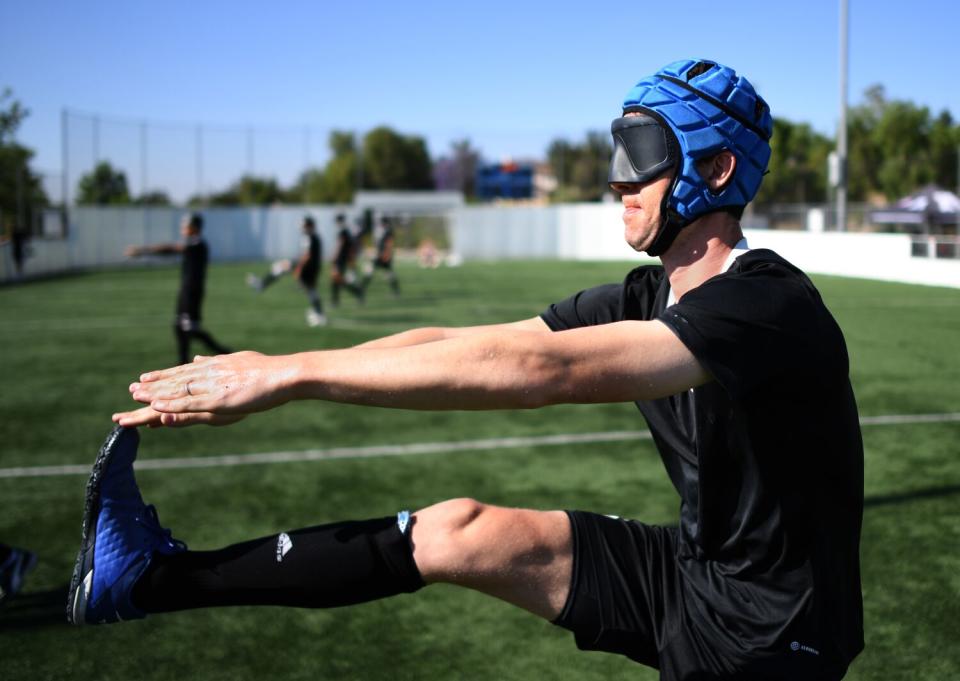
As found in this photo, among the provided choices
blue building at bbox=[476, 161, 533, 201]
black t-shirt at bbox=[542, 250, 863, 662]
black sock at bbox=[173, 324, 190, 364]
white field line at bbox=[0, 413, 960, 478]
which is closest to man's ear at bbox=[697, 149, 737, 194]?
black t-shirt at bbox=[542, 250, 863, 662]

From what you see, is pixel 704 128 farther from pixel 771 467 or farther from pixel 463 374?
pixel 463 374

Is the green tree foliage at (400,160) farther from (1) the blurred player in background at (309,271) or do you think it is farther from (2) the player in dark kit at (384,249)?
(1) the blurred player in background at (309,271)

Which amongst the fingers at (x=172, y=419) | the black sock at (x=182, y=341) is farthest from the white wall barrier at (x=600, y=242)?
the fingers at (x=172, y=419)

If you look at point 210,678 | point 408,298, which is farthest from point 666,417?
point 408,298

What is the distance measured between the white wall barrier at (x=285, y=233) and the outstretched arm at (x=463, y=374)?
3180 centimetres

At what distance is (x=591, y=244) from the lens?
148ft

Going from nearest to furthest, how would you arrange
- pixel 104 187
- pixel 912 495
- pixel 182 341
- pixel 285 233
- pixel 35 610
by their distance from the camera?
1. pixel 35 610
2. pixel 912 495
3. pixel 182 341
4. pixel 104 187
5. pixel 285 233

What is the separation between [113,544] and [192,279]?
36.8 ft

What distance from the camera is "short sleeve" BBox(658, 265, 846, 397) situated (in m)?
2.01

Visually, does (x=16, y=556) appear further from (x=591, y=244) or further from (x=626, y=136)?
(x=591, y=244)

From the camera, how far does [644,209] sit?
8.41 feet

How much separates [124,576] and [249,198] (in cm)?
4753

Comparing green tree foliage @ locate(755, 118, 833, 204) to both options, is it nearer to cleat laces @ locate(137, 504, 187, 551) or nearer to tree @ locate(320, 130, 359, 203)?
tree @ locate(320, 130, 359, 203)

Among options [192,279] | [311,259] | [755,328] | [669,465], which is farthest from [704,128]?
[311,259]
